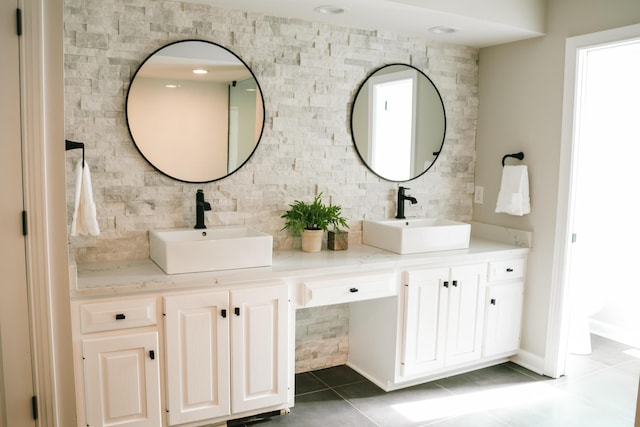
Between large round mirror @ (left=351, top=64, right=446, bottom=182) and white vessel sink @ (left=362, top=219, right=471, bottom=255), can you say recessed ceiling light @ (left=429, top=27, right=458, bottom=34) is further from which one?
white vessel sink @ (left=362, top=219, right=471, bottom=255)

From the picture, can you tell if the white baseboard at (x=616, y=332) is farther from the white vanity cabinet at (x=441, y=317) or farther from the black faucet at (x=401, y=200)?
the black faucet at (x=401, y=200)

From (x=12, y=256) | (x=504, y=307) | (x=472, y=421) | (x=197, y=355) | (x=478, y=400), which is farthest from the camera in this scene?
(x=504, y=307)

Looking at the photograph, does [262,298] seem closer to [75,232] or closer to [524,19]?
[75,232]

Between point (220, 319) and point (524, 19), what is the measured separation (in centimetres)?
251

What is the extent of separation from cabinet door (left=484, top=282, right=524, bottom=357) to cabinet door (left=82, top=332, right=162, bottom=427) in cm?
206

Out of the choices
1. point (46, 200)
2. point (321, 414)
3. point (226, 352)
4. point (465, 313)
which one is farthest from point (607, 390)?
point (46, 200)

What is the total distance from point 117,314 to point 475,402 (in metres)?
2.04

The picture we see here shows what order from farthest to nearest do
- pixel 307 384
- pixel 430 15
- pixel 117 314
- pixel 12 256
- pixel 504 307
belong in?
1. pixel 504 307
2. pixel 307 384
3. pixel 430 15
4. pixel 117 314
5. pixel 12 256

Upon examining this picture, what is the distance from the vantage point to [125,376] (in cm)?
233

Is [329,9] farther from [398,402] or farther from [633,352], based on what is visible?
[633,352]

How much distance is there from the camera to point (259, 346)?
8.57 ft

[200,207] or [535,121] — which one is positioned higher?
[535,121]

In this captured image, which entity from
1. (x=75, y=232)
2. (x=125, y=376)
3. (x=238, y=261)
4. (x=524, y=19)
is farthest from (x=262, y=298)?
(x=524, y=19)

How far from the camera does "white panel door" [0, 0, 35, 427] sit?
1.98 meters
